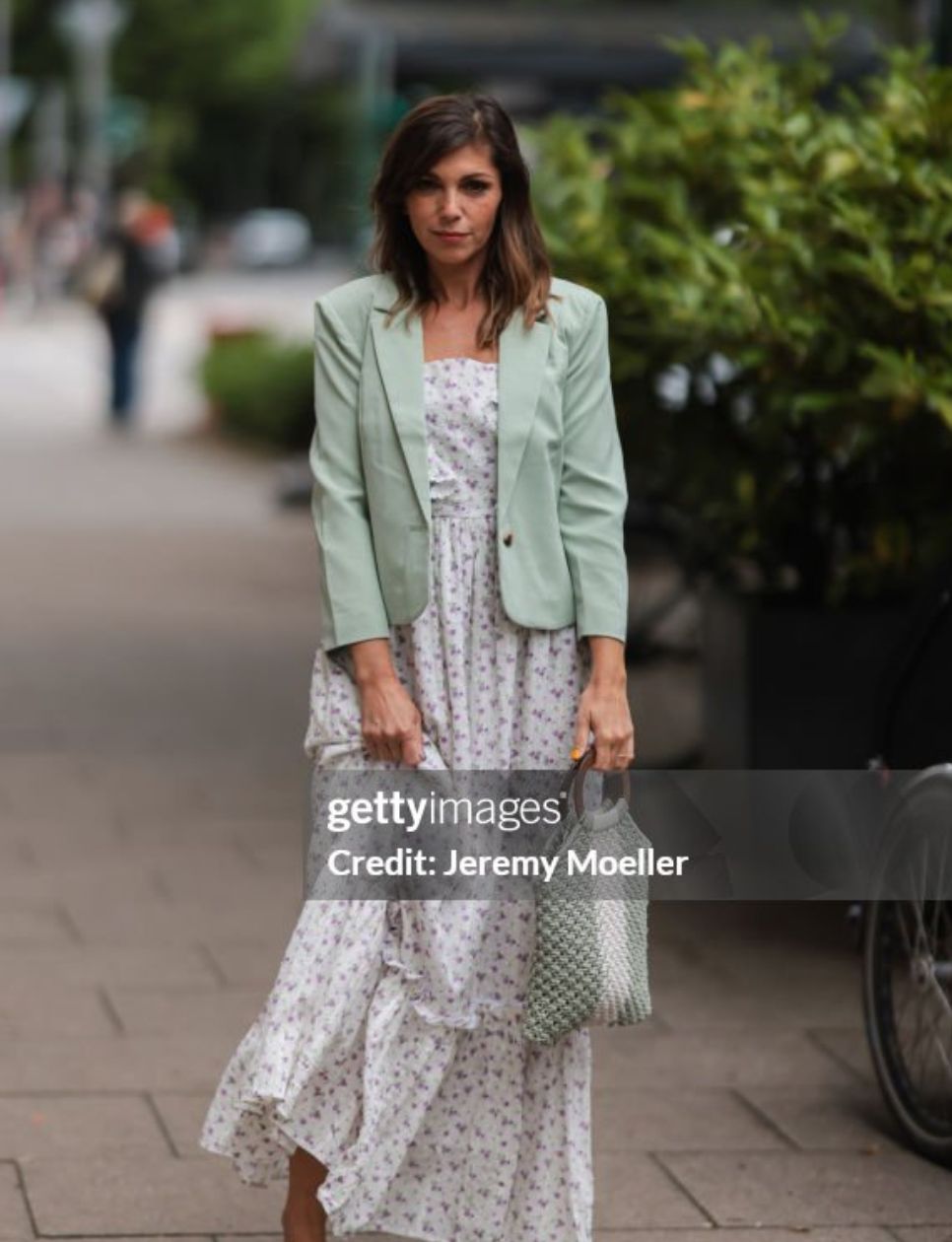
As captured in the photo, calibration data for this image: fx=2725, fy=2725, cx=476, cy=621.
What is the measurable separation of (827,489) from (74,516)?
9.55 metres

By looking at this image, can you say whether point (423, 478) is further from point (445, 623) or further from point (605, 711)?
point (605, 711)

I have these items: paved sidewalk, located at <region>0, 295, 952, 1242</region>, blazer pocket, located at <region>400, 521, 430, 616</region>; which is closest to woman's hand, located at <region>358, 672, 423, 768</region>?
blazer pocket, located at <region>400, 521, 430, 616</region>

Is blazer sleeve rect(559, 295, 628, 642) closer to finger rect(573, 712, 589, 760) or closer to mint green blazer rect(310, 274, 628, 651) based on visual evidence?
mint green blazer rect(310, 274, 628, 651)

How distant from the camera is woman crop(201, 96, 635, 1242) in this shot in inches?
152

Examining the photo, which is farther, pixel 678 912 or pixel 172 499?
pixel 172 499

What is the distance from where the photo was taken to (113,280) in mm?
22172

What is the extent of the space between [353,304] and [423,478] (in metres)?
0.29

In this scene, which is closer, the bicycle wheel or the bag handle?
the bag handle

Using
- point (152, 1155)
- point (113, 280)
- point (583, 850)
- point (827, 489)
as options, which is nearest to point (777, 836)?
point (827, 489)

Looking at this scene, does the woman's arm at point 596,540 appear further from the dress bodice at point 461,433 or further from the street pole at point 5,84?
the street pole at point 5,84

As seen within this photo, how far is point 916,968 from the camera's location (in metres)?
4.82

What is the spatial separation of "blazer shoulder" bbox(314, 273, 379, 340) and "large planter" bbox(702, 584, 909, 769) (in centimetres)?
307

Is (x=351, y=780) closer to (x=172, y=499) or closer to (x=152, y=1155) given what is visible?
(x=152, y=1155)

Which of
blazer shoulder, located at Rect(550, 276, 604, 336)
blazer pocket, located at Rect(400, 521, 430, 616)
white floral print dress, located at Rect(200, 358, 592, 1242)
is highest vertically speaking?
blazer shoulder, located at Rect(550, 276, 604, 336)
